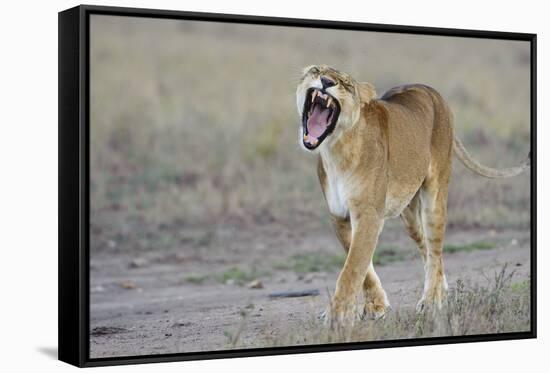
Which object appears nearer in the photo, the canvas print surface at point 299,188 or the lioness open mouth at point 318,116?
the lioness open mouth at point 318,116

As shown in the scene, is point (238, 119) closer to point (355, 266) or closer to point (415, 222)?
point (415, 222)

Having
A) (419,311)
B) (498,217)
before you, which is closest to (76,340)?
(419,311)

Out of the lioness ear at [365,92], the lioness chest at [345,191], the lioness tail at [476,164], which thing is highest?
the lioness ear at [365,92]

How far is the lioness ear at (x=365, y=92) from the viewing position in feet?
28.2

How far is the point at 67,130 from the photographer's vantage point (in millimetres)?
7891

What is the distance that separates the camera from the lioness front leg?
8375mm

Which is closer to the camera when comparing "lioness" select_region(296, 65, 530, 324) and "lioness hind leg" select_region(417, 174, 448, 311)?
"lioness" select_region(296, 65, 530, 324)

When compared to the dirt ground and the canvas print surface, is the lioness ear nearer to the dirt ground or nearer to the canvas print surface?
the canvas print surface

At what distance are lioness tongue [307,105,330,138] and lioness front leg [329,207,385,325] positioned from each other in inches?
22.8

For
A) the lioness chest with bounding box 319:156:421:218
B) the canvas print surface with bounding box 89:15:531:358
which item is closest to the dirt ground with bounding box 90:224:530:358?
the canvas print surface with bounding box 89:15:531:358

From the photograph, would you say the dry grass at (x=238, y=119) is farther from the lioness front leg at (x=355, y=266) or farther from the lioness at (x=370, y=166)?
the lioness front leg at (x=355, y=266)

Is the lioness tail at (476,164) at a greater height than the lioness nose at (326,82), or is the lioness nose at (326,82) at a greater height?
the lioness nose at (326,82)

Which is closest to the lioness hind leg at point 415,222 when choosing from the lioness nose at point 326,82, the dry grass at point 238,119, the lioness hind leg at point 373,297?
the lioness hind leg at point 373,297

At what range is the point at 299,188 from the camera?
1454 cm
